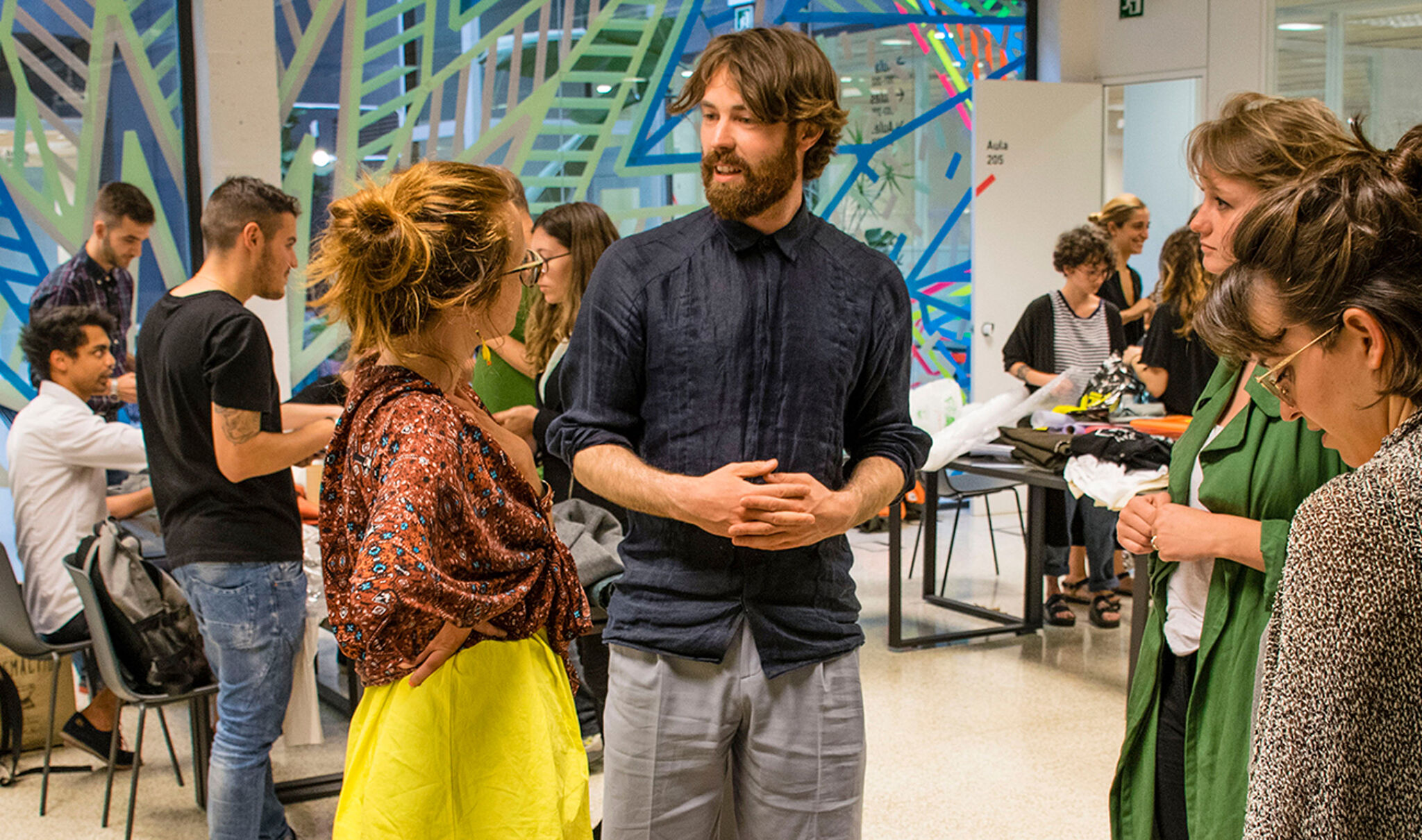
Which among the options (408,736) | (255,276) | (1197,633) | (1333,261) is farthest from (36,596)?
(1333,261)

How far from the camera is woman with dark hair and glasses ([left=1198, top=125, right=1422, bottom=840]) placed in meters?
0.88

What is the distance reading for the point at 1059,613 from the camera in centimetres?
513

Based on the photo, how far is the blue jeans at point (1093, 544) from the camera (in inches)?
199

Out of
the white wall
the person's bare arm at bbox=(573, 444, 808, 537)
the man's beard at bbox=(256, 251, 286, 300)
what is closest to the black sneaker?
the man's beard at bbox=(256, 251, 286, 300)

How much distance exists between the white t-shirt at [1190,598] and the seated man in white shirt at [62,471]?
2976mm

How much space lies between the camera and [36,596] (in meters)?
3.52

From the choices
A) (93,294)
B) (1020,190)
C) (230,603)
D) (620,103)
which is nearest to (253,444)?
(230,603)

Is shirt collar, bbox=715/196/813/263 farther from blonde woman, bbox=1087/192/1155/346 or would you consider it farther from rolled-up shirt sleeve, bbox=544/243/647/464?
blonde woman, bbox=1087/192/1155/346

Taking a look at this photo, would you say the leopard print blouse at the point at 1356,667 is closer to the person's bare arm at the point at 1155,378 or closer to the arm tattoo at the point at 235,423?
the arm tattoo at the point at 235,423

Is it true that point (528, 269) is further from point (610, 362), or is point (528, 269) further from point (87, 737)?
point (87, 737)

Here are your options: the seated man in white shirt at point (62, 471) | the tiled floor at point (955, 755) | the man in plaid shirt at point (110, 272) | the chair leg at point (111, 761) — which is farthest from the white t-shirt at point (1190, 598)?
the man in plaid shirt at point (110, 272)

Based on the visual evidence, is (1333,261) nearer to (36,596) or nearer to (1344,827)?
(1344,827)

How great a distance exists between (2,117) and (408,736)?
16.3 ft

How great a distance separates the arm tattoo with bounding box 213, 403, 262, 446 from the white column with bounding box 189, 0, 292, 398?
3.12m
